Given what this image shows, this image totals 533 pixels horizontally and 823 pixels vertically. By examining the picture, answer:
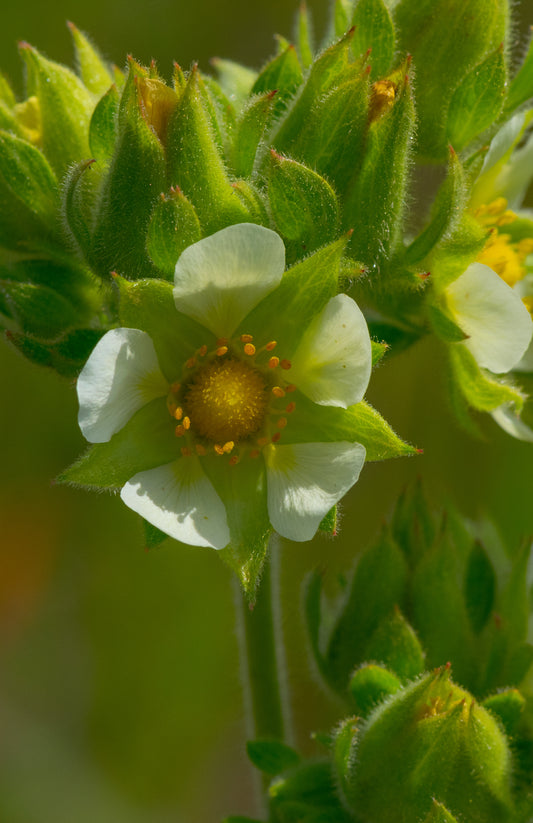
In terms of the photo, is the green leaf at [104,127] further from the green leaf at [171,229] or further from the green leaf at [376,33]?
the green leaf at [376,33]


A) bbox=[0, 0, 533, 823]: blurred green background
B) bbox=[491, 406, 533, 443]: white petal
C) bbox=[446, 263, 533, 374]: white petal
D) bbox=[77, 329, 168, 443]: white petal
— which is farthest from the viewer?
bbox=[0, 0, 533, 823]: blurred green background

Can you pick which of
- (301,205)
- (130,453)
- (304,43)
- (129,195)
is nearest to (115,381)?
(130,453)

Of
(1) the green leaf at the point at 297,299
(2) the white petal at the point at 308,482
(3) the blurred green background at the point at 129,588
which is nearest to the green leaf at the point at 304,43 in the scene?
(1) the green leaf at the point at 297,299

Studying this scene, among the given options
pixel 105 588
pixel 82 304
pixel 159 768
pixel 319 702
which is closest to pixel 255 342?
pixel 82 304

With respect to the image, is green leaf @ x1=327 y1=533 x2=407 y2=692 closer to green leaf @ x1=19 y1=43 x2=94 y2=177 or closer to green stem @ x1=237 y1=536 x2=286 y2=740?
green stem @ x1=237 y1=536 x2=286 y2=740

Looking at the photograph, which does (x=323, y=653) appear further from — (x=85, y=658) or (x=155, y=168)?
(x=85, y=658)

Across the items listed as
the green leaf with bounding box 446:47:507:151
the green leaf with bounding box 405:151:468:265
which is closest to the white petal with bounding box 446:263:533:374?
the green leaf with bounding box 405:151:468:265
